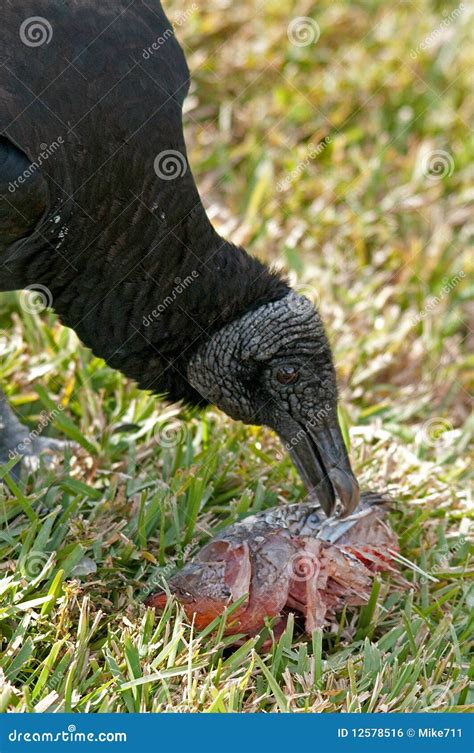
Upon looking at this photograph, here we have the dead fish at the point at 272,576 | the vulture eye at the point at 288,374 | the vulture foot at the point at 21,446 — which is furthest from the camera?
the vulture foot at the point at 21,446

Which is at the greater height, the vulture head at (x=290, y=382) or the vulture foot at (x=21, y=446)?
the vulture head at (x=290, y=382)

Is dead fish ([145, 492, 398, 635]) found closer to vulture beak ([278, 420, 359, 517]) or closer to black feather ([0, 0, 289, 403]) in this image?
vulture beak ([278, 420, 359, 517])

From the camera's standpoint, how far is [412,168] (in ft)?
21.2

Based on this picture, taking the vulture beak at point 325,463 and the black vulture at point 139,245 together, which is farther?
the vulture beak at point 325,463

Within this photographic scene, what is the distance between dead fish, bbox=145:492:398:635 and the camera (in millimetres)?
3559

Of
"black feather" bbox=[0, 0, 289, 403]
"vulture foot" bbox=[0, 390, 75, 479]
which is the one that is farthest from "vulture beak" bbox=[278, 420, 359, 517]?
"vulture foot" bbox=[0, 390, 75, 479]

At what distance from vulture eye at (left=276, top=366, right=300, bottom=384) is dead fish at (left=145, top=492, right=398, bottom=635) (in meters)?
0.54

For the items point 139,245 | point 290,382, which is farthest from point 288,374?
point 139,245

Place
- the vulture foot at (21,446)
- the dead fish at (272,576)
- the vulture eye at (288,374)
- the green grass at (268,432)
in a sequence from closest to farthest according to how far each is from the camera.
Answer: the green grass at (268,432) < the dead fish at (272,576) < the vulture eye at (288,374) < the vulture foot at (21,446)

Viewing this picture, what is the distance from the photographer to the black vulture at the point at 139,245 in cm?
365

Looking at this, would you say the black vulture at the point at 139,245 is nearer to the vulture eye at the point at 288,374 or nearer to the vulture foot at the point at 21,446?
the vulture eye at the point at 288,374

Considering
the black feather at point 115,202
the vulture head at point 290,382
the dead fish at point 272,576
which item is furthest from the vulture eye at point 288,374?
the dead fish at point 272,576

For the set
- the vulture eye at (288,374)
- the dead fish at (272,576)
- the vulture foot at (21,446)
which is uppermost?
the vulture eye at (288,374)

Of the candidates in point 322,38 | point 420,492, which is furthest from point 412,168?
point 420,492
